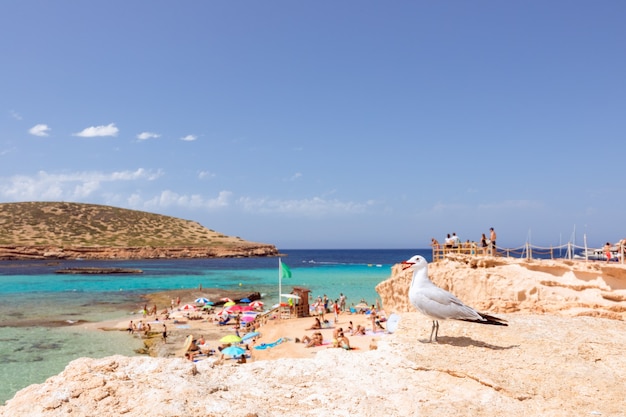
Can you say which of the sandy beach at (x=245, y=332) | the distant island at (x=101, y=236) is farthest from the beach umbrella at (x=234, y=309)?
the distant island at (x=101, y=236)

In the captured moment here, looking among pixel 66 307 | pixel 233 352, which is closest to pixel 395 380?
pixel 233 352

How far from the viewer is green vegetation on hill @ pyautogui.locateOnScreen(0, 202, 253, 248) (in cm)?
10264

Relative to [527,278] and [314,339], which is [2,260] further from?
[527,278]

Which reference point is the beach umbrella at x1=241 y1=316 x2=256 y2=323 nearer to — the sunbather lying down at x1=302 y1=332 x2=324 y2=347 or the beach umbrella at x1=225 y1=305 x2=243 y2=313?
the beach umbrella at x1=225 y1=305 x2=243 y2=313

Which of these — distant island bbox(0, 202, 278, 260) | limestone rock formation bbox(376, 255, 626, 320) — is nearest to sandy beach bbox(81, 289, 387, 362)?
limestone rock formation bbox(376, 255, 626, 320)

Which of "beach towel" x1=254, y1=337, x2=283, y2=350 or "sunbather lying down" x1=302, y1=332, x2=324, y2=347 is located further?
"beach towel" x1=254, y1=337, x2=283, y2=350

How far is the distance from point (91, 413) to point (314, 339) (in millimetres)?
16693

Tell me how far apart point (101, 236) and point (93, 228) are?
6094 millimetres

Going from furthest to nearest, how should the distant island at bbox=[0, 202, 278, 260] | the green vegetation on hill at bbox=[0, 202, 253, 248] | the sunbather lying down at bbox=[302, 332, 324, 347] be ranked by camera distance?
the green vegetation on hill at bbox=[0, 202, 253, 248] → the distant island at bbox=[0, 202, 278, 260] → the sunbather lying down at bbox=[302, 332, 324, 347]

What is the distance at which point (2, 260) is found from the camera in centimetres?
8838

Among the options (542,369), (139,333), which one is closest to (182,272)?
(139,333)

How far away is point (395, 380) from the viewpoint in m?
6.76

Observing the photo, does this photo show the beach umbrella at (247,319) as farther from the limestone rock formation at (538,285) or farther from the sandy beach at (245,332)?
the limestone rock formation at (538,285)

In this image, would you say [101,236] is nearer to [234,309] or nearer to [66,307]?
[66,307]
